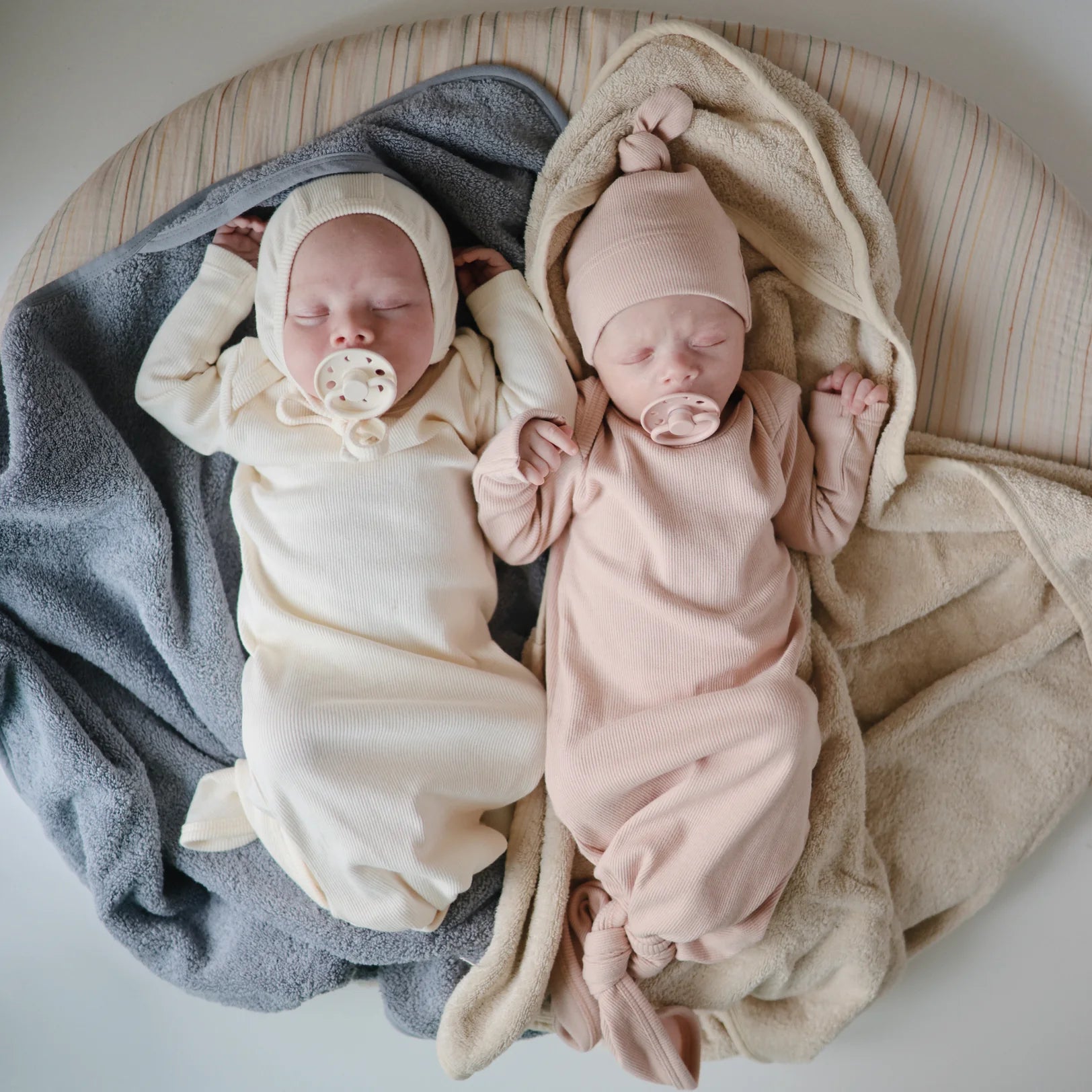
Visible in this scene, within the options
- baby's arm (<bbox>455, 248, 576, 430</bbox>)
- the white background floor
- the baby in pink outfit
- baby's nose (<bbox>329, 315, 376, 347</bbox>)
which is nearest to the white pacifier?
the baby in pink outfit

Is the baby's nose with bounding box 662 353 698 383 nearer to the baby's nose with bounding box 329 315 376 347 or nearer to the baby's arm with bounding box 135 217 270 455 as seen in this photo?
the baby's nose with bounding box 329 315 376 347

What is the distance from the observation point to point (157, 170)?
1.18 m

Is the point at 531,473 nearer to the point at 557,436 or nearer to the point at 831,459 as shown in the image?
the point at 557,436

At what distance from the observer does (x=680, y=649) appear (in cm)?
108

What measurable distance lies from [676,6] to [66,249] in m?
0.89

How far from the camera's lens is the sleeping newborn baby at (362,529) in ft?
3.40

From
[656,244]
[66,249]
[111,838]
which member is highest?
[656,244]

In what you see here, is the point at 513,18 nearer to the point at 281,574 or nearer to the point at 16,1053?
the point at 281,574

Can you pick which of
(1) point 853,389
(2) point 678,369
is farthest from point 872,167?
(2) point 678,369

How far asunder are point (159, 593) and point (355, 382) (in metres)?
0.41

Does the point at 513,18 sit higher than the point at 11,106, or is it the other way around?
the point at 513,18

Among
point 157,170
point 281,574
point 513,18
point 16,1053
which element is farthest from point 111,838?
point 513,18

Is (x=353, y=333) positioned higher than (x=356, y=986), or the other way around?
(x=353, y=333)

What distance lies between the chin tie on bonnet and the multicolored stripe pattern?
2.76 ft
